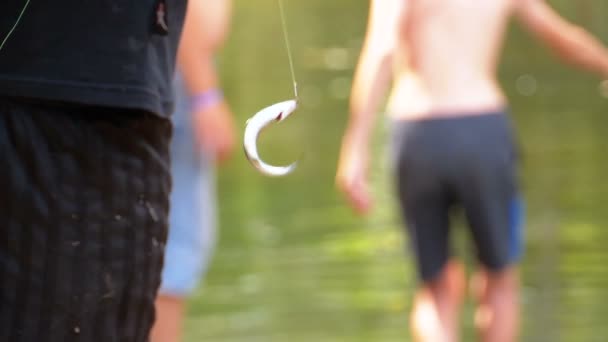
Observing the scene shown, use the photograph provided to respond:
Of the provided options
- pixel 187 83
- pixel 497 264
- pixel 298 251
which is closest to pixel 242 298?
pixel 298 251

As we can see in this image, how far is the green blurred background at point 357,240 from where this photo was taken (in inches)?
240

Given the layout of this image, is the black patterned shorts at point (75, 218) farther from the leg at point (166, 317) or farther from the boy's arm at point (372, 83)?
the boy's arm at point (372, 83)

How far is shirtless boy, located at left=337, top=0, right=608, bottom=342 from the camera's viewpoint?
5.04 m

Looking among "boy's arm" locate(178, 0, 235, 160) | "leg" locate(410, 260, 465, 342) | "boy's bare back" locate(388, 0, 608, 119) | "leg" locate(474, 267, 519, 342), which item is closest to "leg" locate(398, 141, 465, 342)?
"leg" locate(410, 260, 465, 342)

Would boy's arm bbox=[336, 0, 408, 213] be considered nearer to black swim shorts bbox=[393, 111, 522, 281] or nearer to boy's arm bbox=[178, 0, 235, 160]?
black swim shorts bbox=[393, 111, 522, 281]

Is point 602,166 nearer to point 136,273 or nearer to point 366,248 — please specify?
point 366,248

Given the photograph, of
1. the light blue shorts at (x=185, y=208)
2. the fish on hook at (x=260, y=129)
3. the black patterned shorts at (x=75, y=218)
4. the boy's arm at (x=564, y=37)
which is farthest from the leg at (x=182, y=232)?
the fish on hook at (x=260, y=129)

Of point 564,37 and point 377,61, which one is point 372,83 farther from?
point 564,37

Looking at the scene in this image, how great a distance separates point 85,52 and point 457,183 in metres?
3.00

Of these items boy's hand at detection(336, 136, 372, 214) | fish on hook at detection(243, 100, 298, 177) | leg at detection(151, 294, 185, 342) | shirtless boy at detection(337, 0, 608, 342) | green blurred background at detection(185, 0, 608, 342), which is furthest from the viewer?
green blurred background at detection(185, 0, 608, 342)

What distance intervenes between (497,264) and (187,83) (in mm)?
1351

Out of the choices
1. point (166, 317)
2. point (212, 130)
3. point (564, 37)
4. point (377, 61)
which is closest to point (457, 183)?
point (377, 61)

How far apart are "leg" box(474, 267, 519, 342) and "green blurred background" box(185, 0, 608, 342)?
0.52 metres

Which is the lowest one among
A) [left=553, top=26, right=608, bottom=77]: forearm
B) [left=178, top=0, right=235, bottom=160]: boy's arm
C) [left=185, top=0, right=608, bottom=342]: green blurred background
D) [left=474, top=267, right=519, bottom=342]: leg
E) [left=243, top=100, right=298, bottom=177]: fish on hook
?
[left=185, top=0, right=608, bottom=342]: green blurred background
